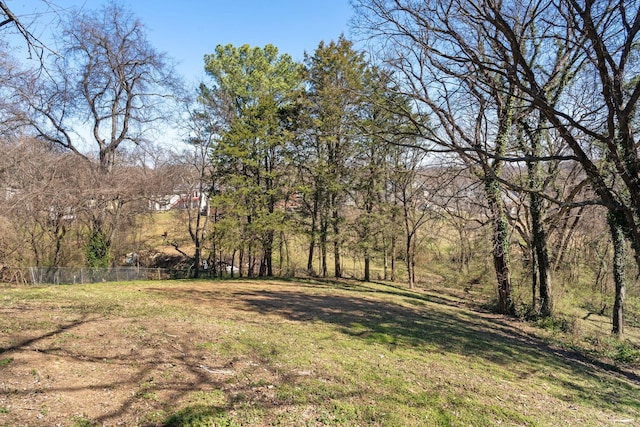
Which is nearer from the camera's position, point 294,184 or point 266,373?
point 266,373

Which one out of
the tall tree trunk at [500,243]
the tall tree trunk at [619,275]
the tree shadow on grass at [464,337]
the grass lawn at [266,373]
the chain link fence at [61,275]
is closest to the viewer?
the grass lawn at [266,373]

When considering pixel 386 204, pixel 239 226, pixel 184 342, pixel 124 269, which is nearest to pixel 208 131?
pixel 239 226

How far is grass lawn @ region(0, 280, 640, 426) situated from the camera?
11.5 feet

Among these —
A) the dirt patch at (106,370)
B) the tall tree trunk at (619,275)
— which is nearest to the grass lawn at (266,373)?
the dirt patch at (106,370)

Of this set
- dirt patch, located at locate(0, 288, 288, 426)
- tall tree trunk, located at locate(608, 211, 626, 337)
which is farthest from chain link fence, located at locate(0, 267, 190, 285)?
tall tree trunk, located at locate(608, 211, 626, 337)

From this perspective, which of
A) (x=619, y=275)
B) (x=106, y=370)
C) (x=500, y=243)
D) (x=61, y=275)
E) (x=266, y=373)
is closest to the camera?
(x=106, y=370)

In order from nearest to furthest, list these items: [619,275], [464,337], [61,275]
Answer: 1. [464,337]
2. [619,275]
3. [61,275]

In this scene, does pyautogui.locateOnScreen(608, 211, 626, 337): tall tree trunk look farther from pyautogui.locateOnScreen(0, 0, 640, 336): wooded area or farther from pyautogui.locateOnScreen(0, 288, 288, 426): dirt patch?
pyautogui.locateOnScreen(0, 288, 288, 426): dirt patch

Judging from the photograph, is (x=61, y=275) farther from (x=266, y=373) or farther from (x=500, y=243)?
(x=500, y=243)

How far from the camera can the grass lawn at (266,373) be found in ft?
11.5

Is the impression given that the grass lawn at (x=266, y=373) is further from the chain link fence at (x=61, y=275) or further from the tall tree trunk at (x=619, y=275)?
the chain link fence at (x=61, y=275)

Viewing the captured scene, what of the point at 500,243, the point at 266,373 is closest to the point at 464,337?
the point at 500,243

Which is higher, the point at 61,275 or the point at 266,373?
the point at 61,275

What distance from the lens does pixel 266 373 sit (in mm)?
4652
